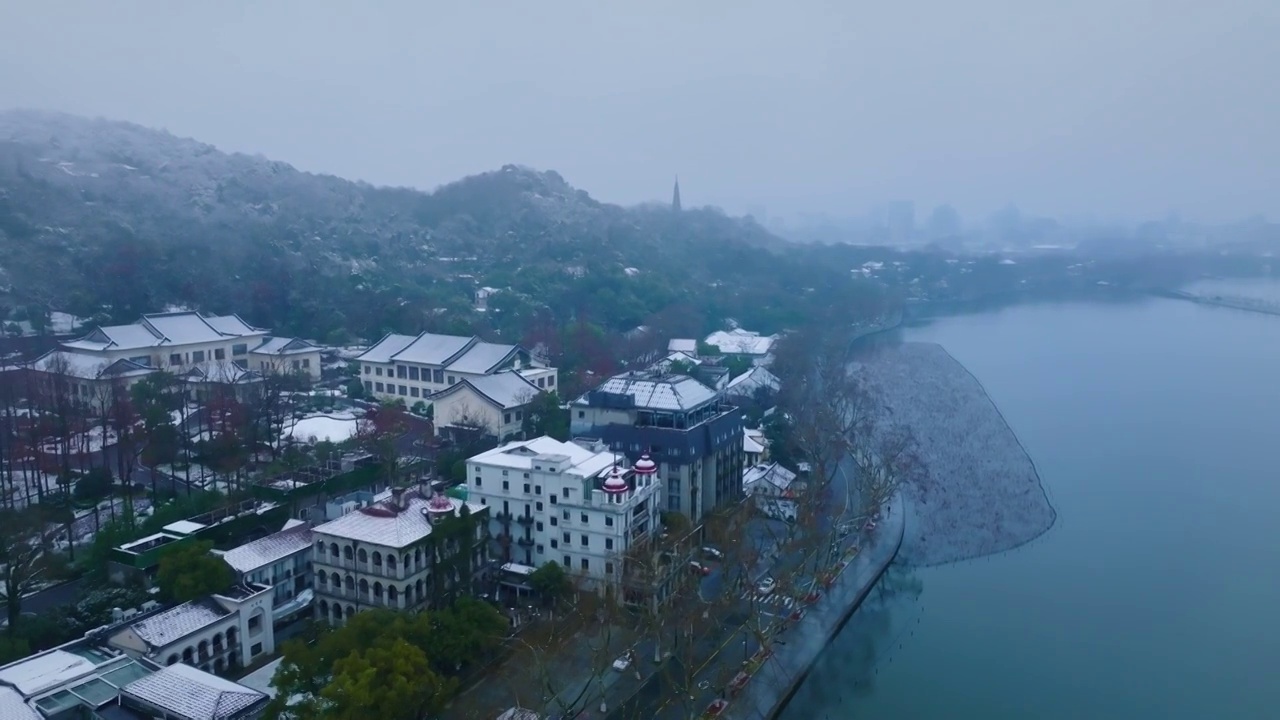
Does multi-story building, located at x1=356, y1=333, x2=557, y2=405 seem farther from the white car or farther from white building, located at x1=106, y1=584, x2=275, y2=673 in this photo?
white building, located at x1=106, y1=584, x2=275, y2=673

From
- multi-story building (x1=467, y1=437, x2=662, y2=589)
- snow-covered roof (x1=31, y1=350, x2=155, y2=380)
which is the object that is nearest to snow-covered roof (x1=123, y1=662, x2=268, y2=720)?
multi-story building (x1=467, y1=437, x2=662, y2=589)

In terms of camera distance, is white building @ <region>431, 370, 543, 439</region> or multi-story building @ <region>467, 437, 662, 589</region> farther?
Result: white building @ <region>431, 370, 543, 439</region>

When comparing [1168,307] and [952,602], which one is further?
[1168,307]

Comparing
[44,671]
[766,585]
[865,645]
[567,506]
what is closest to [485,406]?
[567,506]

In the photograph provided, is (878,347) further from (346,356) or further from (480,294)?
(346,356)

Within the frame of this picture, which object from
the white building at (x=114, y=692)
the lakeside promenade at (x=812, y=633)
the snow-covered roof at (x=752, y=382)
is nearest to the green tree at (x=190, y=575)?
the white building at (x=114, y=692)

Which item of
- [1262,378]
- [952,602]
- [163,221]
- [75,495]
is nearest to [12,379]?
[75,495]

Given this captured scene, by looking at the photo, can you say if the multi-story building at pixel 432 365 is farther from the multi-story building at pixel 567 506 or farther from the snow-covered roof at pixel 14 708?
the snow-covered roof at pixel 14 708
